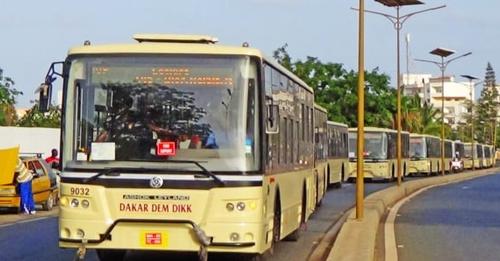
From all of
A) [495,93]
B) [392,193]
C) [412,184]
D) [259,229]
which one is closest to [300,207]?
[259,229]

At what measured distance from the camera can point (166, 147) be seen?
1203 centimetres

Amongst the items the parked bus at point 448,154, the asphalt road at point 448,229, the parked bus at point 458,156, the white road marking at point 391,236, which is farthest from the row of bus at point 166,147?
the parked bus at point 458,156

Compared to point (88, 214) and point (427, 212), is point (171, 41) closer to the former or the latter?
point (88, 214)

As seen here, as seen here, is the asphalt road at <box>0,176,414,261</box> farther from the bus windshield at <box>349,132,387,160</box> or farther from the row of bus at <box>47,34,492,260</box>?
the bus windshield at <box>349,132,387,160</box>

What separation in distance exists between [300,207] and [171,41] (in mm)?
5545

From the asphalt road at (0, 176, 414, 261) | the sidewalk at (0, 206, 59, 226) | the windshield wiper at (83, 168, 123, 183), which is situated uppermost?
the windshield wiper at (83, 168, 123, 183)

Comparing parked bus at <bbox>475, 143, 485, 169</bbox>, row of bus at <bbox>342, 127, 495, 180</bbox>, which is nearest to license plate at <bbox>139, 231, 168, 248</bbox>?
row of bus at <bbox>342, 127, 495, 180</bbox>

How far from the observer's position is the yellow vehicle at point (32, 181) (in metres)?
24.9

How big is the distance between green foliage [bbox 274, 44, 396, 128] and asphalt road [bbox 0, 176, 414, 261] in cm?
5614

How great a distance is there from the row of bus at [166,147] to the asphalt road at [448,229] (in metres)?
4.73

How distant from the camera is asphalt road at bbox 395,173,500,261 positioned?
16797 millimetres

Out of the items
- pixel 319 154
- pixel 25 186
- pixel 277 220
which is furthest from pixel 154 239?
pixel 319 154

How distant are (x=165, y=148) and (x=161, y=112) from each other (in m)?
0.49

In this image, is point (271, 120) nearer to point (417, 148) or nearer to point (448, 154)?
point (417, 148)
